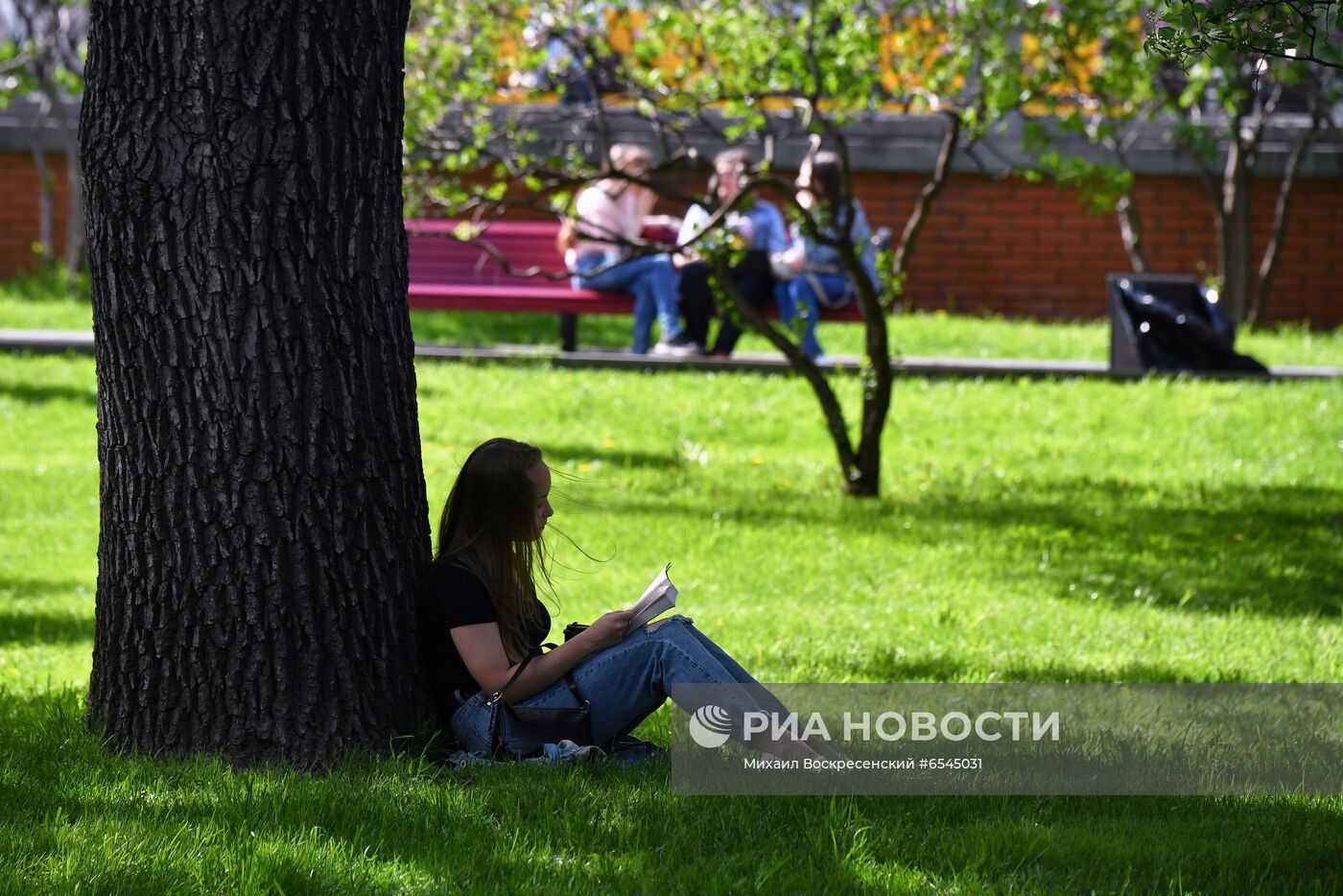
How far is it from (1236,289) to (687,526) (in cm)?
954

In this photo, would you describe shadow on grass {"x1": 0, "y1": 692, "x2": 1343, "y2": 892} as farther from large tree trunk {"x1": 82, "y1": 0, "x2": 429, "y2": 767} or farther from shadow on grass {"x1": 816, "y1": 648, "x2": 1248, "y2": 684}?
shadow on grass {"x1": 816, "y1": 648, "x2": 1248, "y2": 684}

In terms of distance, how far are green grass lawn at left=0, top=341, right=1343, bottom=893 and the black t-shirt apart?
0.33m

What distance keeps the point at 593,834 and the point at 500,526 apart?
3.18 feet

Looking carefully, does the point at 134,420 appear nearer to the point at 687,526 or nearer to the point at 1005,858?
the point at 1005,858

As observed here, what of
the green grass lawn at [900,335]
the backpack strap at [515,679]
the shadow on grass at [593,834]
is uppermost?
the backpack strap at [515,679]

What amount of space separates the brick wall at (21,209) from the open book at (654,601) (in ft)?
49.3

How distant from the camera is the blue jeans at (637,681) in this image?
13.8ft

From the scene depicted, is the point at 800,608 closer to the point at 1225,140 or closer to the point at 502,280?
the point at 502,280

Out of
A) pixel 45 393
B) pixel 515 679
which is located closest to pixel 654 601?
pixel 515 679

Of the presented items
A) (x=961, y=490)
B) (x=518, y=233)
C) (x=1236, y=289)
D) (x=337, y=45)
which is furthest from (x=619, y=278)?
(x=337, y=45)

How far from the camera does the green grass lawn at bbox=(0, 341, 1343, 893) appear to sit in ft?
11.6

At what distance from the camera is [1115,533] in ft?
27.8

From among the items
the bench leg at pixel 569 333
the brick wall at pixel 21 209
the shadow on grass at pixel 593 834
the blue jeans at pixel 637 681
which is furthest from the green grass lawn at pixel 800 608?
the brick wall at pixel 21 209

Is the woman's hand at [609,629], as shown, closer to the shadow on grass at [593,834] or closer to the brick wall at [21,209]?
the shadow on grass at [593,834]
